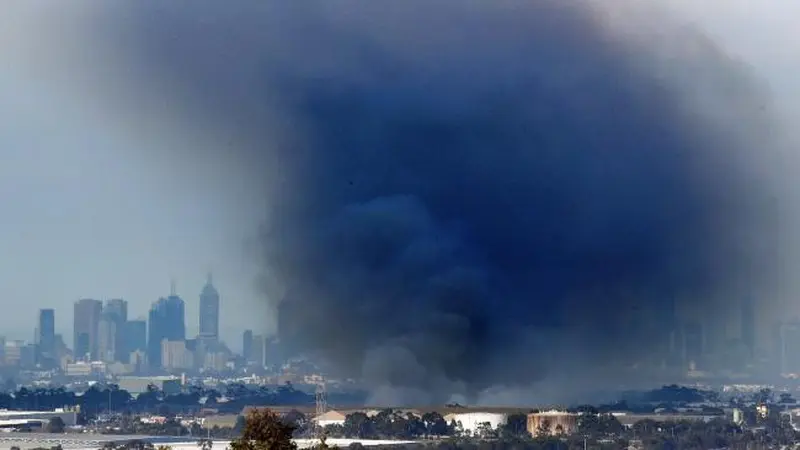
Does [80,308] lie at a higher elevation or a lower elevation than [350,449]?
higher

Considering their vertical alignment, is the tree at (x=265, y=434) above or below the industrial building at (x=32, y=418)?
below

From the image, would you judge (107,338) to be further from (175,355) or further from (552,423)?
(552,423)

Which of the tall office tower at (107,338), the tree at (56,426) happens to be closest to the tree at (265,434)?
the tree at (56,426)

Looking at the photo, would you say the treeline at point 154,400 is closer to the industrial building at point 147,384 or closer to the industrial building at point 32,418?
the industrial building at point 32,418

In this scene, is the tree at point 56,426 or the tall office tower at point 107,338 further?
the tall office tower at point 107,338

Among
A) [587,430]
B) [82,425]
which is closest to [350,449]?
[587,430]

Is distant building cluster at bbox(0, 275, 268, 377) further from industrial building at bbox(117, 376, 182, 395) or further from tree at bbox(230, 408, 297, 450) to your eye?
tree at bbox(230, 408, 297, 450)

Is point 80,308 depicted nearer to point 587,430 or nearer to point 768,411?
point 768,411
